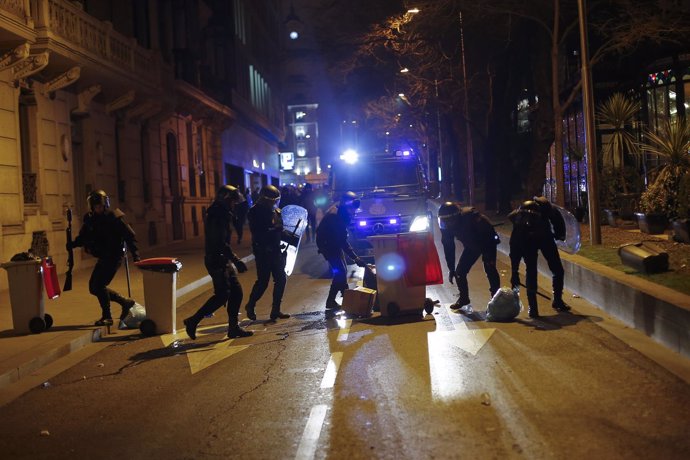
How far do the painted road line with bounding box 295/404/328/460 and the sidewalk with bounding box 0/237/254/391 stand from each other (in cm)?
339

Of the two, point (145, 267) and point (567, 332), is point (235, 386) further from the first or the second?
point (567, 332)

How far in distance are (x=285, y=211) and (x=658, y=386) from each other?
7.77 m

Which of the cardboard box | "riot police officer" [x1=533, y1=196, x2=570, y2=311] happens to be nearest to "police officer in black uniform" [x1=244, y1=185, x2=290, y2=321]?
the cardboard box

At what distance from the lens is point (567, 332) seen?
8234mm

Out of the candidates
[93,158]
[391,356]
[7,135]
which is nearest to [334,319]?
[391,356]

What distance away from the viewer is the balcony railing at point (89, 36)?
1447 cm

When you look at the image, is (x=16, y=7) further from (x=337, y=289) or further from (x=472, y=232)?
(x=472, y=232)

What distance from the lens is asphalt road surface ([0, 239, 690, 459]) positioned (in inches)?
187

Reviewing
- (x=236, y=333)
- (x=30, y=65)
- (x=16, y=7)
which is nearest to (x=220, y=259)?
(x=236, y=333)

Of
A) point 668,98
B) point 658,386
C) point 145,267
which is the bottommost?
point 658,386

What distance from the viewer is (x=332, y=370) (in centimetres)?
688

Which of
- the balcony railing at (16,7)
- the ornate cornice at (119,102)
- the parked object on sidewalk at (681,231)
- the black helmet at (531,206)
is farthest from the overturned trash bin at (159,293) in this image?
the ornate cornice at (119,102)

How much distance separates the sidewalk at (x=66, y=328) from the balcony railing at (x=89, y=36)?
17.3 ft

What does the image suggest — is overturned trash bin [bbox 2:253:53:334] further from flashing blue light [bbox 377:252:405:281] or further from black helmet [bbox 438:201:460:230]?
black helmet [bbox 438:201:460:230]
